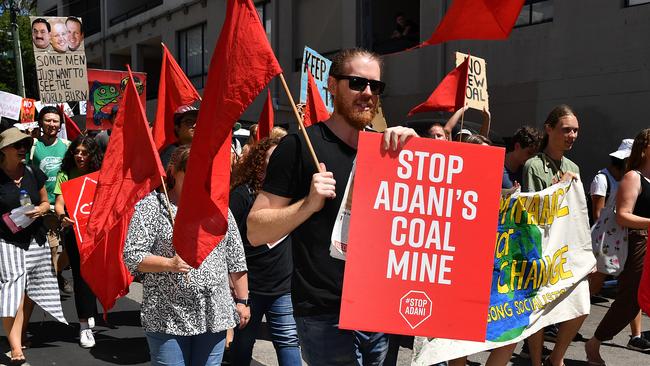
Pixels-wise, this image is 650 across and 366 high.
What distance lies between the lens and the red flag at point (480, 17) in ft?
12.7

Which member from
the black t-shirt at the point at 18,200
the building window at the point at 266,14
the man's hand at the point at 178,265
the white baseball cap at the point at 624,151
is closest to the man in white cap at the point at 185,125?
the black t-shirt at the point at 18,200

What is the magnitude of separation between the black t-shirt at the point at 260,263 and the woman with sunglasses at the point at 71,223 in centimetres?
250

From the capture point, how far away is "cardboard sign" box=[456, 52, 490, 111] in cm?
708

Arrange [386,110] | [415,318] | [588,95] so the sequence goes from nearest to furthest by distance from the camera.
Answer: [415,318] → [588,95] → [386,110]

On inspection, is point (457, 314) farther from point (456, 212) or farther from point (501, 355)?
point (501, 355)

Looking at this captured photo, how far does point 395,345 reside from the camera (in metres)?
3.16

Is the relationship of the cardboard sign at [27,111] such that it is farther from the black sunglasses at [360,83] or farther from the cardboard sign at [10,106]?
the black sunglasses at [360,83]

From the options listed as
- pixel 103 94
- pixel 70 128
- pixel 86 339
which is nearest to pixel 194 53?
pixel 103 94

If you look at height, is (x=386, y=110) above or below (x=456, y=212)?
above

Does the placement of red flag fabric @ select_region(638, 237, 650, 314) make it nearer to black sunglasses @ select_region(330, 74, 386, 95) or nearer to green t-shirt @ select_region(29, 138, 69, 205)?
black sunglasses @ select_region(330, 74, 386, 95)

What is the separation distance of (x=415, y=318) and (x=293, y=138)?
85 centimetres

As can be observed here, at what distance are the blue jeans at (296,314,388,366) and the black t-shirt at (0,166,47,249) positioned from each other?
3.78 meters

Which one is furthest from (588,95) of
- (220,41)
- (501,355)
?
(220,41)

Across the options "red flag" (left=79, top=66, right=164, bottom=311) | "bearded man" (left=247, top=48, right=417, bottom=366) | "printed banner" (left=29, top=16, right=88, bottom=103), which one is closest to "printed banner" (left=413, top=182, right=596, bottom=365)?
"bearded man" (left=247, top=48, right=417, bottom=366)
